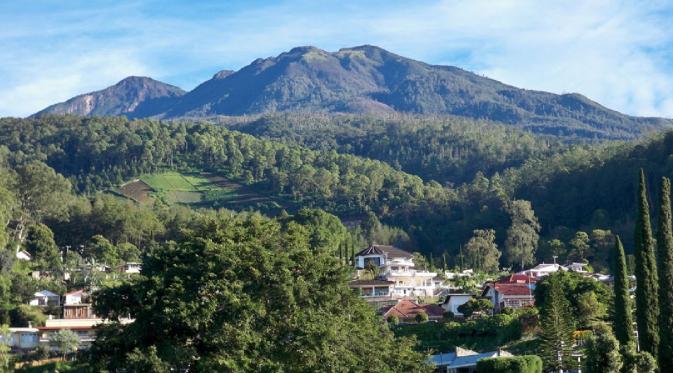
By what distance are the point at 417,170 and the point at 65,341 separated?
106 metres

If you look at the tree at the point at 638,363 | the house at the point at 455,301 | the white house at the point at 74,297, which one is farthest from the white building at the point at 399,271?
the tree at the point at 638,363

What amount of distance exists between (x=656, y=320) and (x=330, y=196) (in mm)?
89826

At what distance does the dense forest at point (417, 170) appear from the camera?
304ft

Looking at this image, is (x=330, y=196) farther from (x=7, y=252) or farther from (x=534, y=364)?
(x=534, y=364)

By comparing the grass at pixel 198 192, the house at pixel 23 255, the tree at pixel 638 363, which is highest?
the grass at pixel 198 192

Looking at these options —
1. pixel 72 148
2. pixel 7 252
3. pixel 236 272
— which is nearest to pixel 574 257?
pixel 7 252

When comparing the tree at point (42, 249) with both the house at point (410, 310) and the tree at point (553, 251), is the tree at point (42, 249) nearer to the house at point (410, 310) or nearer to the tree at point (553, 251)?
the house at point (410, 310)

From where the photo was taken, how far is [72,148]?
13225 cm

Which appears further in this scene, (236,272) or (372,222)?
(372,222)

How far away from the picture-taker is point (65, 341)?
5069 cm

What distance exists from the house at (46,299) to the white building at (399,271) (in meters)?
21.9

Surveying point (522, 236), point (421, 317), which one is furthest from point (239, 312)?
point (522, 236)

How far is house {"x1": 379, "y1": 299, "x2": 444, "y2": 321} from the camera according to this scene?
2148 inches

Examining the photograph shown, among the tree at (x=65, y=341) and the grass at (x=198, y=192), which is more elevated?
the grass at (x=198, y=192)
